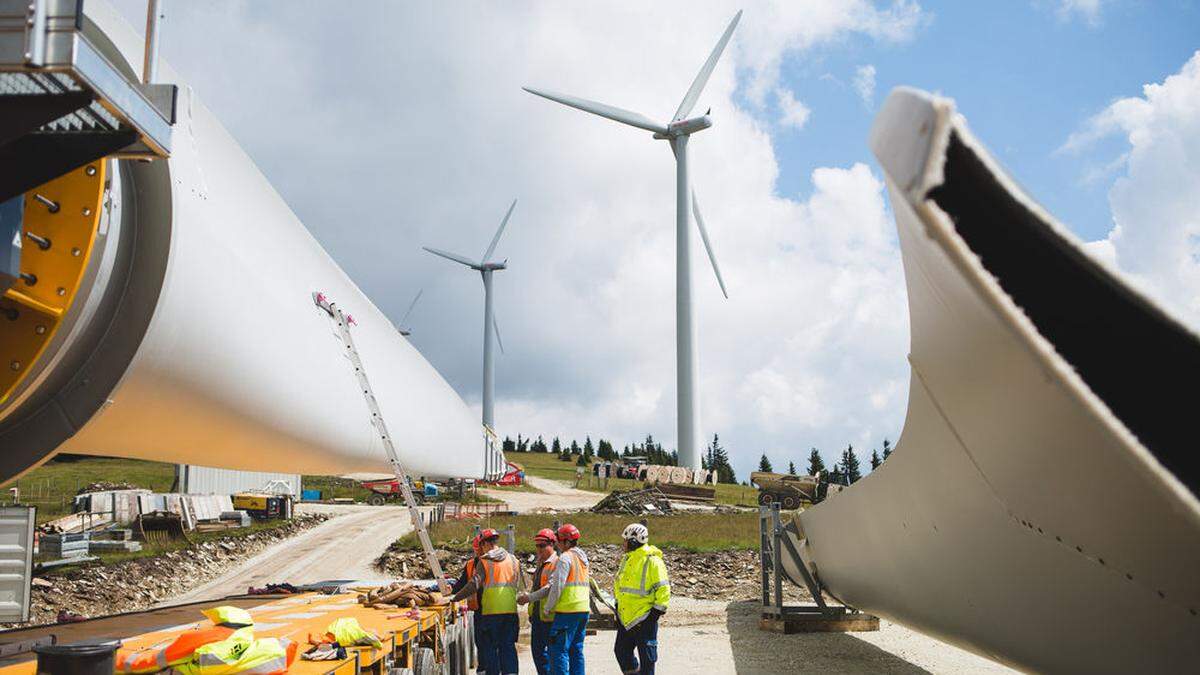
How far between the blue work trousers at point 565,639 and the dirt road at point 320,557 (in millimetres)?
9843

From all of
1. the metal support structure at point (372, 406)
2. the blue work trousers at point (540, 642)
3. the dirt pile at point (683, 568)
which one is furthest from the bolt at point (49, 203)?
the dirt pile at point (683, 568)

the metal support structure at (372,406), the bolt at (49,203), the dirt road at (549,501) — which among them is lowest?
the dirt road at (549,501)

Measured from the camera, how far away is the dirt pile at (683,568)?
2000 cm

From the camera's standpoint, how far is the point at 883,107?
5.91ft

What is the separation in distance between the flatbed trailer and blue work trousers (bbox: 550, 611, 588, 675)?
1.09 m

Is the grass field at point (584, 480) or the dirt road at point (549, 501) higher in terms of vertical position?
the grass field at point (584, 480)

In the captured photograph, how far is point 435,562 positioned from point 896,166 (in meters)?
9.00

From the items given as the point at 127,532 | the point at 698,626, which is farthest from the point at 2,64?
the point at 127,532

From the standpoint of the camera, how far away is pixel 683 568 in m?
21.3

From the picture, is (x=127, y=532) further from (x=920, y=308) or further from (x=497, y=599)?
(x=920, y=308)

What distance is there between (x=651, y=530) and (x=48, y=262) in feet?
80.0

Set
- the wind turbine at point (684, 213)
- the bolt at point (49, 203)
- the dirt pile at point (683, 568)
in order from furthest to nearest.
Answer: the wind turbine at point (684, 213)
the dirt pile at point (683, 568)
the bolt at point (49, 203)

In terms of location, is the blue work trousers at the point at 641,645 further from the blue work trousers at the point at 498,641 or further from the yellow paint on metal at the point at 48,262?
the yellow paint on metal at the point at 48,262

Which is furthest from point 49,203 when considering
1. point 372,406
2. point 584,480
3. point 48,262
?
point 584,480
